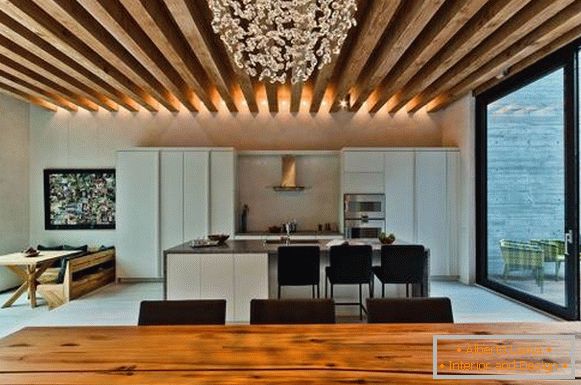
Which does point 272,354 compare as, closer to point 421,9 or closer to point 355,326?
point 355,326

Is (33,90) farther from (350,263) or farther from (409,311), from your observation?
(409,311)

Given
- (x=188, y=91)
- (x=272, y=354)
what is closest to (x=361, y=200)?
(x=188, y=91)

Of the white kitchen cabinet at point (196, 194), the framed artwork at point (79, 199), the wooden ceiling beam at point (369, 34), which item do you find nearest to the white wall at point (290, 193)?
the white kitchen cabinet at point (196, 194)

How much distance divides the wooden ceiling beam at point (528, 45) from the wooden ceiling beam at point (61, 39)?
4950mm

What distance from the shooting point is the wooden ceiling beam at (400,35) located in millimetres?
3309

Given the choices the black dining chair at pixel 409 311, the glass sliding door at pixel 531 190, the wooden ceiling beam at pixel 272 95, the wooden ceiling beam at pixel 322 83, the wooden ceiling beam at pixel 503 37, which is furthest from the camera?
the wooden ceiling beam at pixel 272 95

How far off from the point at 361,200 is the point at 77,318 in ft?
15.4

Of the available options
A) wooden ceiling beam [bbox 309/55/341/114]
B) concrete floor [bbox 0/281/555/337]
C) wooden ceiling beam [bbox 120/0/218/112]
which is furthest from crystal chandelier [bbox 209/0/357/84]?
concrete floor [bbox 0/281/555/337]

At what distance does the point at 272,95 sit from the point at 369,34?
264 cm

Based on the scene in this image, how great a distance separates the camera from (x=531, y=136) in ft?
17.2

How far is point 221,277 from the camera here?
4.22m

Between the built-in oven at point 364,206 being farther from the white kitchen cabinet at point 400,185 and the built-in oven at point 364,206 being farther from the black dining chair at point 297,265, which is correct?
the black dining chair at point 297,265

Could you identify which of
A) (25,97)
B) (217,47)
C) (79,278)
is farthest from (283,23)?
(25,97)

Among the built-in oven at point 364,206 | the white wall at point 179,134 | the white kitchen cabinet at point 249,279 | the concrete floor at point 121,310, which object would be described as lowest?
the concrete floor at point 121,310
